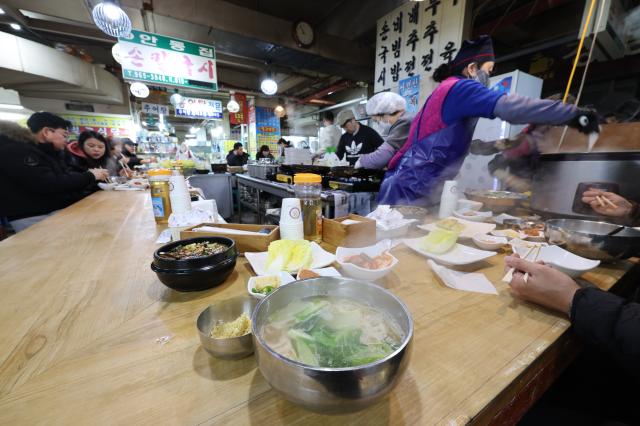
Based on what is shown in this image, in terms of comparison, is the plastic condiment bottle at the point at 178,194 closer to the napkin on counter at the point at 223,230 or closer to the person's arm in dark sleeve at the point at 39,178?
the napkin on counter at the point at 223,230

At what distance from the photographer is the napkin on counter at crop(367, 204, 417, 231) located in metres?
1.40

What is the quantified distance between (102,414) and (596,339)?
1168mm

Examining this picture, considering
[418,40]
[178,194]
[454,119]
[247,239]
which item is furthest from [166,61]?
[247,239]

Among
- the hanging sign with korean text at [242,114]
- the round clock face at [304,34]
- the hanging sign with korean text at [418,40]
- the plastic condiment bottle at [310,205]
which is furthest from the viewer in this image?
the hanging sign with korean text at [242,114]

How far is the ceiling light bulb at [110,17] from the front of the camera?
3486mm

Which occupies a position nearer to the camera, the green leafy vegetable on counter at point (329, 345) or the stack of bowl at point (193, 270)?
the green leafy vegetable on counter at point (329, 345)

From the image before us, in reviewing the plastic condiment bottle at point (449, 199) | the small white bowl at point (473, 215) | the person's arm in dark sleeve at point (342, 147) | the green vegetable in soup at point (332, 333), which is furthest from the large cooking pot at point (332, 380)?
the person's arm in dark sleeve at point (342, 147)

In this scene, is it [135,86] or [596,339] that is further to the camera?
[135,86]

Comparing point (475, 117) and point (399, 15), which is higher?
point (399, 15)

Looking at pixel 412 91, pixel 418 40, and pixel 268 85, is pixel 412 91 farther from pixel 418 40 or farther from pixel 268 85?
pixel 268 85

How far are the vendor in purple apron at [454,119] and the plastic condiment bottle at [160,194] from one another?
6.09 feet

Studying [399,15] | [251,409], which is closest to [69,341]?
[251,409]

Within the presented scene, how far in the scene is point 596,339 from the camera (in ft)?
2.29

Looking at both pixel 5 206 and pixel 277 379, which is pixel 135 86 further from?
pixel 277 379
